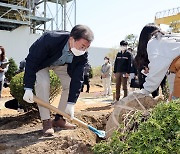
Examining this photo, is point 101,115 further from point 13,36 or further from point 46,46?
point 13,36

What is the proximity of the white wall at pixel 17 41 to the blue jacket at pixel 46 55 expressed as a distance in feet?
55.8

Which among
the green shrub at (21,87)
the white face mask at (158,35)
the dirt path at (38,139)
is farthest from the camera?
the green shrub at (21,87)

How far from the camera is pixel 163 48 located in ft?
9.20

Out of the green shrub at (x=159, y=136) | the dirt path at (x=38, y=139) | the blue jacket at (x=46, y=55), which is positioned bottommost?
the dirt path at (x=38, y=139)

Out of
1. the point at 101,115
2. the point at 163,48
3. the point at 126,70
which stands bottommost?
the point at 101,115

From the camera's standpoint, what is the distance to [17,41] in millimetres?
20266

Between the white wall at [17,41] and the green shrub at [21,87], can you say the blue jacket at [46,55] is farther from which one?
the white wall at [17,41]

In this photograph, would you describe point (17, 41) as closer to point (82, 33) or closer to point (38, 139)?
point (38, 139)

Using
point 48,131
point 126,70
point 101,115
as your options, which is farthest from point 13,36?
point 48,131

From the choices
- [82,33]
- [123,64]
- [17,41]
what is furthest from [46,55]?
[17,41]

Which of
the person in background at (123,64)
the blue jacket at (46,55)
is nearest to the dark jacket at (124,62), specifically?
the person in background at (123,64)

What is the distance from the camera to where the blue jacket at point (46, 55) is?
331 cm

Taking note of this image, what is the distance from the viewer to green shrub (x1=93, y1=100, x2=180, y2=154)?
161 cm

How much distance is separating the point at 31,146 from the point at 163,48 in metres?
1.59
